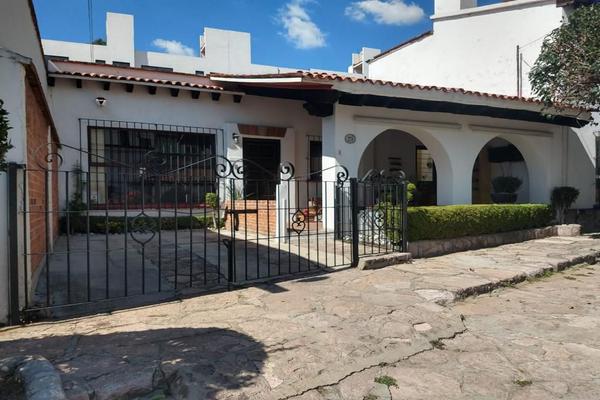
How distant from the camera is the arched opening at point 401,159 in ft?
40.5

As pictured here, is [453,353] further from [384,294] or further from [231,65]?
[231,65]

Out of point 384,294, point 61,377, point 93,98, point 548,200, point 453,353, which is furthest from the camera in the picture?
point 548,200

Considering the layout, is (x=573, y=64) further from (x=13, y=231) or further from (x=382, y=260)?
(x=13, y=231)

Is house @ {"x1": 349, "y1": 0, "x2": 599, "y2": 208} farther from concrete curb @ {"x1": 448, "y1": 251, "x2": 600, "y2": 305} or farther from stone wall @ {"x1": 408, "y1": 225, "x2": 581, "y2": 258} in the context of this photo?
concrete curb @ {"x1": 448, "y1": 251, "x2": 600, "y2": 305}

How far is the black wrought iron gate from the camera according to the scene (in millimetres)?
4117

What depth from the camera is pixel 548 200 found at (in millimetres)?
11555

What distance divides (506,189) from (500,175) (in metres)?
1.31

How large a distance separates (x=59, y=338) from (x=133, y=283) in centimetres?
186

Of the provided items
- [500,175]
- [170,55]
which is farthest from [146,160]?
[170,55]

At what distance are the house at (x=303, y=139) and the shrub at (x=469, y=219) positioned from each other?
0.52 m

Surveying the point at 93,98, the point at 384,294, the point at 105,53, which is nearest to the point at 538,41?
the point at 384,294

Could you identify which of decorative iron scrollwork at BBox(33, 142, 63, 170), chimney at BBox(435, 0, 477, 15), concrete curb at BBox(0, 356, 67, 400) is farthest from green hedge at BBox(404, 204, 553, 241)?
chimney at BBox(435, 0, 477, 15)

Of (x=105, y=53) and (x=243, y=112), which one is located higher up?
(x=105, y=53)

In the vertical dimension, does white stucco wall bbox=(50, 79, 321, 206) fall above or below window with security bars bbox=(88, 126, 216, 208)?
above
